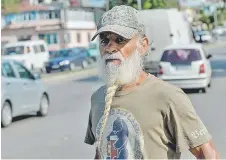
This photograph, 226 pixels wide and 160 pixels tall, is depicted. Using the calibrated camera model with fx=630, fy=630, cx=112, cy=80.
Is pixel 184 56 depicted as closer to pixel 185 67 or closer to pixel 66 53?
pixel 185 67

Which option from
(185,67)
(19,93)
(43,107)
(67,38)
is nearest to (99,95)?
(19,93)

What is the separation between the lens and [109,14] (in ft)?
9.64

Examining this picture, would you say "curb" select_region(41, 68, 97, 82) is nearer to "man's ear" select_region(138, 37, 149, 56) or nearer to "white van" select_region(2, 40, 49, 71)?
"white van" select_region(2, 40, 49, 71)

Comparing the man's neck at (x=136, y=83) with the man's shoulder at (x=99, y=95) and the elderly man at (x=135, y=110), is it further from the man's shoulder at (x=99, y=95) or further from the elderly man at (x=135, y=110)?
the man's shoulder at (x=99, y=95)

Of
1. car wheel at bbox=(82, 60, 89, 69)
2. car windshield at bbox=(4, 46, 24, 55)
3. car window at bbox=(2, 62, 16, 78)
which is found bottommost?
car wheel at bbox=(82, 60, 89, 69)

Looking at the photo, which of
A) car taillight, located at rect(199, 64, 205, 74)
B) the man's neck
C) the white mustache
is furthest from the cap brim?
car taillight, located at rect(199, 64, 205, 74)

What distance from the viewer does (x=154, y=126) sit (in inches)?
113

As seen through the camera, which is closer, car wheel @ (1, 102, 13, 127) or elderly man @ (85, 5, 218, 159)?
elderly man @ (85, 5, 218, 159)

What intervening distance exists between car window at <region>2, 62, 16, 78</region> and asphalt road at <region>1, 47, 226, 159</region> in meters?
1.09

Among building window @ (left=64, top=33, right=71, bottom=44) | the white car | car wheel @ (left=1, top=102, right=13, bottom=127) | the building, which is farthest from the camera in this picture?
the building

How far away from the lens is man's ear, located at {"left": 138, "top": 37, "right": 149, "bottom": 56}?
306 centimetres

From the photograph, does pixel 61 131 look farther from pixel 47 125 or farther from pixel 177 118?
pixel 177 118

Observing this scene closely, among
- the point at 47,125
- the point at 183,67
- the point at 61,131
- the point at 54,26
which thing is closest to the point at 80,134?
the point at 61,131

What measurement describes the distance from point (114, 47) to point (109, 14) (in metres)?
0.16
